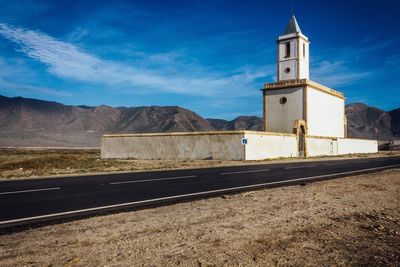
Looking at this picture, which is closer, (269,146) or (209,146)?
(209,146)

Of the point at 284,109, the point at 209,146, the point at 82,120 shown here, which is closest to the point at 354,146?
the point at 284,109

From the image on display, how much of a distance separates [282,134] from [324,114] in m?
13.4

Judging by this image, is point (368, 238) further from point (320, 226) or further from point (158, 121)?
point (158, 121)

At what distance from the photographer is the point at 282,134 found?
121 feet

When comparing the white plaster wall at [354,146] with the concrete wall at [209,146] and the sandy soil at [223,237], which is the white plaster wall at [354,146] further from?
the sandy soil at [223,237]

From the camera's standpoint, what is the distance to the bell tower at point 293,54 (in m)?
43.8

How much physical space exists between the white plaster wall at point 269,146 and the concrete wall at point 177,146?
1.11 meters

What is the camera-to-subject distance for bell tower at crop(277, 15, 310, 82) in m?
43.8

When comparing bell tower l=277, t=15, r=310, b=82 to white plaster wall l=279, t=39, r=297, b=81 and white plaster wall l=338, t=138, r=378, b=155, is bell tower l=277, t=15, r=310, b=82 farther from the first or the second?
white plaster wall l=338, t=138, r=378, b=155

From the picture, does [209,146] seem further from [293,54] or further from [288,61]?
[293,54]

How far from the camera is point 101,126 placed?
179750 millimetres

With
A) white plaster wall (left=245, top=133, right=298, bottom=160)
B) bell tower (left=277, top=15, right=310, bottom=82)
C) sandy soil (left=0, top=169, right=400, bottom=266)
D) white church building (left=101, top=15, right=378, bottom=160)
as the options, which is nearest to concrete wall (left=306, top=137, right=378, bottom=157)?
white church building (left=101, top=15, right=378, bottom=160)

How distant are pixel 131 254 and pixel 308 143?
3917cm

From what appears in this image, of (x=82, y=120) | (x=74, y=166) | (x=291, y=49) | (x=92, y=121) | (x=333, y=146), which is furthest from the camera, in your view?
(x=92, y=121)
